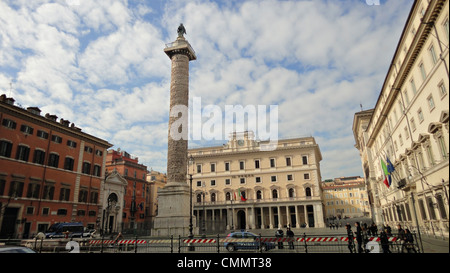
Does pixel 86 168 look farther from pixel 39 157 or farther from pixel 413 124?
pixel 413 124

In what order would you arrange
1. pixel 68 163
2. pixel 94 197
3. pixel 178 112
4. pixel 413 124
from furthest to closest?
pixel 94 197
pixel 68 163
pixel 178 112
pixel 413 124

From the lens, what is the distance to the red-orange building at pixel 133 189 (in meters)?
44.3

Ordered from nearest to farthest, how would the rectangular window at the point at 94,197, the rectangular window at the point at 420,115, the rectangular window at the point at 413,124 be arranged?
the rectangular window at the point at 420,115, the rectangular window at the point at 413,124, the rectangular window at the point at 94,197

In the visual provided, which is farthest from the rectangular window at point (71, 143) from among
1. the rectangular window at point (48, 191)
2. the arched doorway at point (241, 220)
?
the arched doorway at point (241, 220)

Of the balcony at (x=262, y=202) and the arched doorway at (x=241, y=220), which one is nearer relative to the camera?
the balcony at (x=262, y=202)

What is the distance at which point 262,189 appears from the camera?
2074 inches

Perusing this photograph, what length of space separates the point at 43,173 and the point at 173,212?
49.1 feet

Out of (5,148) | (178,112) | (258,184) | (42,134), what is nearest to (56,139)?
(42,134)

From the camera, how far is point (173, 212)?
22781 mm

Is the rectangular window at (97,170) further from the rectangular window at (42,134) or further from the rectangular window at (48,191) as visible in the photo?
the rectangular window at (42,134)

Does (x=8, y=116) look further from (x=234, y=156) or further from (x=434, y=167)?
(x=234, y=156)

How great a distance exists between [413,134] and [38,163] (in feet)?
105

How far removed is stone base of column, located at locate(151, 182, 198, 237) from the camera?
879 inches

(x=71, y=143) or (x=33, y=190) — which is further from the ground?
(x=71, y=143)
